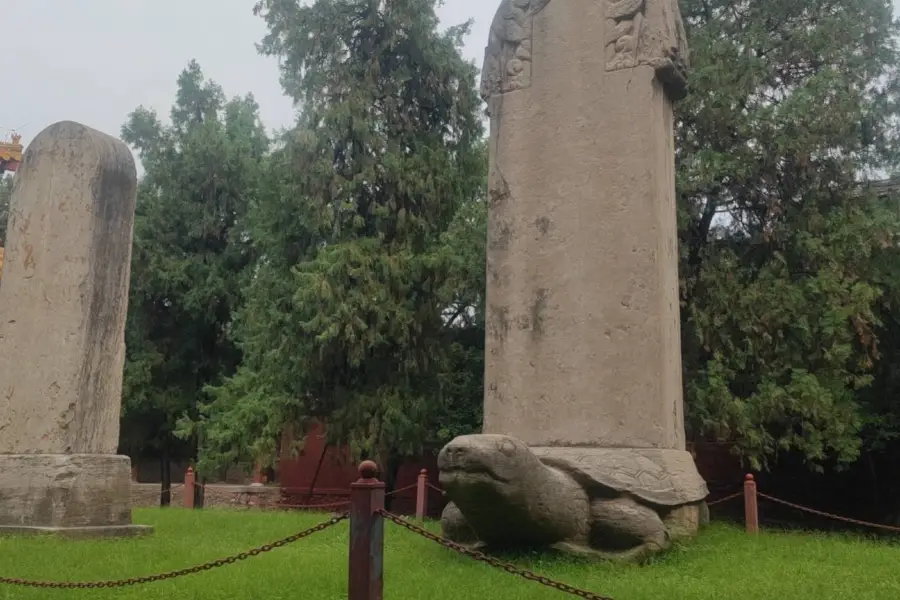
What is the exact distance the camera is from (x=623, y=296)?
25.1 feet

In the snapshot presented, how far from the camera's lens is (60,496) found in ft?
26.3

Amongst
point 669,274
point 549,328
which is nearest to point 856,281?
point 669,274

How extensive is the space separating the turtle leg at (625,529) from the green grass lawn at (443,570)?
0.55ft

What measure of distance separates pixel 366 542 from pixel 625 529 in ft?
10.2

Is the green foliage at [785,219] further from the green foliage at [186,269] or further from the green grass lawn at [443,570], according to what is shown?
the green foliage at [186,269]

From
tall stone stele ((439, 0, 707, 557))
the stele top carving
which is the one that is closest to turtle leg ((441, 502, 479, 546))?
tall stone stele ((439, 0, 707, 557))

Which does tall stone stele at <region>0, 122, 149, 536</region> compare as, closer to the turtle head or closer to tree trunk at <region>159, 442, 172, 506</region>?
the turtle head

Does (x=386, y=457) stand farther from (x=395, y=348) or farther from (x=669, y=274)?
(x=669, y=274)

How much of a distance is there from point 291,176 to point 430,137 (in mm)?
2505

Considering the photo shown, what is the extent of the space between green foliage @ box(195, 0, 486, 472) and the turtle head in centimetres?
804

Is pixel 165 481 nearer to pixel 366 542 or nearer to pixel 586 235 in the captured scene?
pixel 586 235

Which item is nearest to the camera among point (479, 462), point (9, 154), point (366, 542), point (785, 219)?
point (366, 542)

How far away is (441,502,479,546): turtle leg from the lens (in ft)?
23.0

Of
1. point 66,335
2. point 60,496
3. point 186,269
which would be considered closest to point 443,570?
point 60,496
